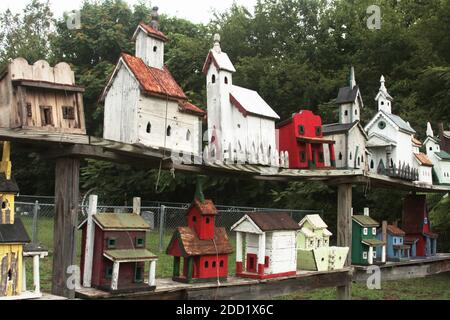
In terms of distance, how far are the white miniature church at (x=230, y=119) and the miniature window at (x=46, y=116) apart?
7.23ft

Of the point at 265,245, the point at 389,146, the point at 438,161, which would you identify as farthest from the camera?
the point at 438,161

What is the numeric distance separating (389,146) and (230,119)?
14.6ft

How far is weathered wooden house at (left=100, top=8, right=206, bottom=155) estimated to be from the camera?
5.91m

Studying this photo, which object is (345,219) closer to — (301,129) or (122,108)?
(301,129)

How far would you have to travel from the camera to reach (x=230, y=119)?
7.06m

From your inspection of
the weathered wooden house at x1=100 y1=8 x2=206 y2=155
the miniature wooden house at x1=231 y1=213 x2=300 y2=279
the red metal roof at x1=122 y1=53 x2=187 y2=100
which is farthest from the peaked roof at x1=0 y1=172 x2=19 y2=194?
the miniature wooden house at x1=231 y1=213 x2=300 y2=279

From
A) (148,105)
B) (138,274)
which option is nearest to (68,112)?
(148,105)

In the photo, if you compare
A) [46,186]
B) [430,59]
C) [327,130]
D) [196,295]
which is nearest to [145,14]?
[46,186]

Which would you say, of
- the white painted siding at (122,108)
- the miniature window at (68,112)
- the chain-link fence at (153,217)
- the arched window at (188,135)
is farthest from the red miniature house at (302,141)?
the chain-link fence at (153,217)

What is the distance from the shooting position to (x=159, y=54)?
6.59 m

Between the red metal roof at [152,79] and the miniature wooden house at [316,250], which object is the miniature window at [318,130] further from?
the red metal roof at [152,79]

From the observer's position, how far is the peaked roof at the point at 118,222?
5.71 metres

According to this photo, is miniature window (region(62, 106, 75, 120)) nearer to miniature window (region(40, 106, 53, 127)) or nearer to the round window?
miniature window (region(40, 106, 53, 127))

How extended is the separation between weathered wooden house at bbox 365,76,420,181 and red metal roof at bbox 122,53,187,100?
16.6ft
